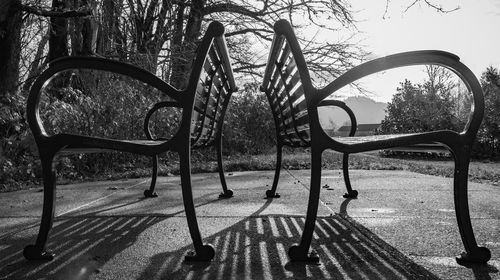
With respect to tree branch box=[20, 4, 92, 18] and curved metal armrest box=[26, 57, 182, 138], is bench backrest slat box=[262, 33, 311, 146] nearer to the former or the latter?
curved metal armrest box=[26, 57, 182, 138]

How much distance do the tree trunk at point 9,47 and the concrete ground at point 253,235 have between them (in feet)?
10.6

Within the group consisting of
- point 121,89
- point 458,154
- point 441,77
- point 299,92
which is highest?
point 441,77

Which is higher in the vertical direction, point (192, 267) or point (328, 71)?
point (328, 71)

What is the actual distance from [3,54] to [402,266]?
6935mm

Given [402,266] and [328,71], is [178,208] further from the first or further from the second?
[328,71]

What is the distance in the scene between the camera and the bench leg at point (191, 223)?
1977 mm

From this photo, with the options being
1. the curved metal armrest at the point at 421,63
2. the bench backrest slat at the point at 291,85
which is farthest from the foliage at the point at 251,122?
the curved metal armrest at the point at 421,63

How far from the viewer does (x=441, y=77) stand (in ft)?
117

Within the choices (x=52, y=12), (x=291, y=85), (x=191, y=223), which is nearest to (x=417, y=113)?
(x=52, y=12)

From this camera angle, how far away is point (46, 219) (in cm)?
207

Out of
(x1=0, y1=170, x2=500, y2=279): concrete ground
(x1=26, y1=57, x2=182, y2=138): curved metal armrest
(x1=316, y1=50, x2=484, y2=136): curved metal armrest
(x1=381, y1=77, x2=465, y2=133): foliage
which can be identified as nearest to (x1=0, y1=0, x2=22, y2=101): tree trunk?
(x1=0, y1=170, x2=500, y2=279): concrete ground

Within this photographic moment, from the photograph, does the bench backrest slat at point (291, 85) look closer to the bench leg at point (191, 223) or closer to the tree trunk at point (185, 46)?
the bench leg at point (191, 223)

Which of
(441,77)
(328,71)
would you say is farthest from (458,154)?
(441,77)

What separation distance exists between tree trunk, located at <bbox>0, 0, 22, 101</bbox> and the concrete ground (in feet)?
10.6
